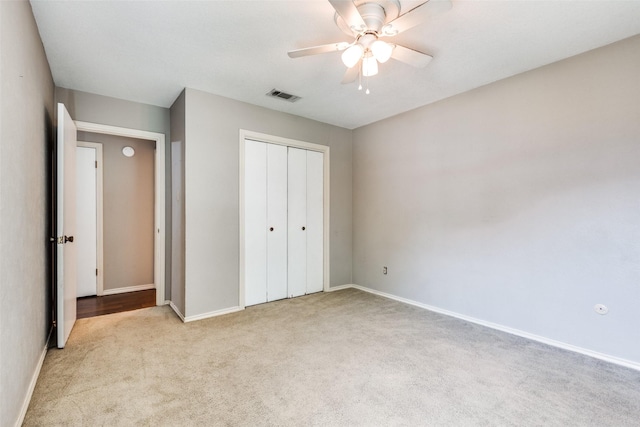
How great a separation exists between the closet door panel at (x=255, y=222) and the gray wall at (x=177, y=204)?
0.71 m

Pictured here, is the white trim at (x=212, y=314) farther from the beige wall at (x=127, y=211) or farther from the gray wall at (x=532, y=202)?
the gray wall at (x=532, y=202)

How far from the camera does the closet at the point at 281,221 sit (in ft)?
12.1

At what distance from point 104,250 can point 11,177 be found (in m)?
3.14

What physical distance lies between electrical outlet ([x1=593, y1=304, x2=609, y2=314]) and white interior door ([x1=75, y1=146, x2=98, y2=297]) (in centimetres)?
563

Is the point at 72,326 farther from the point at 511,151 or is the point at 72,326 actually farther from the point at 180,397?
the point at 511,151

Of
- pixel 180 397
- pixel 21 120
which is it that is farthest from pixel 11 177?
Result: pixel 180 397

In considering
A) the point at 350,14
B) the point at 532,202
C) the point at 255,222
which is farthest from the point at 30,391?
the point at 532,202

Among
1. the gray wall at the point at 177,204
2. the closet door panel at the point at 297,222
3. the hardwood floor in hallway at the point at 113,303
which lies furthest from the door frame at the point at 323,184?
the hardwood floor in hallway at the point at 113,303

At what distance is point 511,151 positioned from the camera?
2.91 metres

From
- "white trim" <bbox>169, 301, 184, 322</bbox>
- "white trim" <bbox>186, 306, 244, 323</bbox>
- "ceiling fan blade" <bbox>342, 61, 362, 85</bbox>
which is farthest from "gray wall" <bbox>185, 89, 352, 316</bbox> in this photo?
"ceiling fan blade" <bbox>342, 61, 362, 85</bbox>

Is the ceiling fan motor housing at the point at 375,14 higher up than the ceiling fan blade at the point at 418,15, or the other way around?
the ceiling fan motor housing at the point at 375,14

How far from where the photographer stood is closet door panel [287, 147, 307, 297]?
4.06m

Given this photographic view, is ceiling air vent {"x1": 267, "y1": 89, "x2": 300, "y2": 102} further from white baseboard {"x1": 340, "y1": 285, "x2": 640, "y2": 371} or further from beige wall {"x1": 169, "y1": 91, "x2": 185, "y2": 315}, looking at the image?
white baseboard {"x1": 340, "y1": 285, "x2": 640, "y2": 371}

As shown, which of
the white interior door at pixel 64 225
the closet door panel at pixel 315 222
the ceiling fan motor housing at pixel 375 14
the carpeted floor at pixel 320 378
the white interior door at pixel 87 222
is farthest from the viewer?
the closet door panel at pixel 315 222
